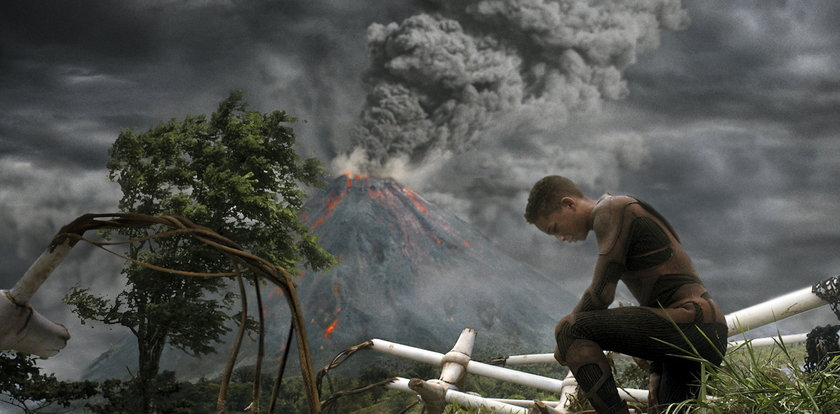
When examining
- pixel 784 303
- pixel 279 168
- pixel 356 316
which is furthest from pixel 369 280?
pixel 784 303

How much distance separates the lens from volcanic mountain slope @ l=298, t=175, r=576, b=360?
26406 mm

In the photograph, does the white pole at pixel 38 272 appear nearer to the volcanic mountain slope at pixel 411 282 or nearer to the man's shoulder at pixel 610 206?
the man's shoulder at pixel 610 206

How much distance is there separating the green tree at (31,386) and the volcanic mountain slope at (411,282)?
→ 50.1 feet

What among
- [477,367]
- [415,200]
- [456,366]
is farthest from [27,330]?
[415,200]

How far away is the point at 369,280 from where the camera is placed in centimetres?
3002

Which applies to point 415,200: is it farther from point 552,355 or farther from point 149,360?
point 552,355

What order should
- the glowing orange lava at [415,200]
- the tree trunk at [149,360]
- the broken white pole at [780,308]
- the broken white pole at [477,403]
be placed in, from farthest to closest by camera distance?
the glowing orange lava at [415,200], the tree trunk at [149,360], the broken white pole at [477,403], the broken white pole at [780,308]

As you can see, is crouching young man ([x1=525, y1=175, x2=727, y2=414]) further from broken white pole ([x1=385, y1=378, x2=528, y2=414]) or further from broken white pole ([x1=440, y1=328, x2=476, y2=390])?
broken white pole ([x1=440, y1=328, x2=476, y2=390])

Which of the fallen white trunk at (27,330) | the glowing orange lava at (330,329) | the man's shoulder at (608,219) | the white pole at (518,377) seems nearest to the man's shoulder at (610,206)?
the man's shoulder at (608,219)

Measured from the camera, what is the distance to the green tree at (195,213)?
1107 cm

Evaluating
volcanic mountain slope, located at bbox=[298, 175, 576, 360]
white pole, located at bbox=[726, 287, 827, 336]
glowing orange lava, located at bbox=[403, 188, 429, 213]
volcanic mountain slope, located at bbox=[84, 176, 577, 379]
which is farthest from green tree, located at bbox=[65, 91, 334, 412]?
glowing orange lava, located at bbox=[403, 188, 429, 213]

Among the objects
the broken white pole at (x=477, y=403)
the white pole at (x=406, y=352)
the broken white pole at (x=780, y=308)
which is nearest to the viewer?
the broken white pole at (x=780, y=308)

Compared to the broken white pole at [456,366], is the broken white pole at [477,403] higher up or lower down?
lower down

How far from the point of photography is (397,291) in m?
29.6
